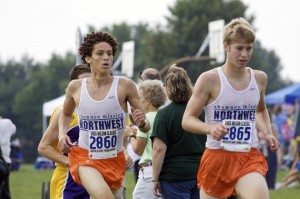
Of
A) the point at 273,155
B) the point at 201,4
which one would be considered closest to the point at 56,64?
the point at 201,4

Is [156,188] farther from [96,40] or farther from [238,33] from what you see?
[238,33]

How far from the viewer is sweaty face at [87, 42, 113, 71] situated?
9.26 metres

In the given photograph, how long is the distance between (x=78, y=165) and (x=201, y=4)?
6992cm

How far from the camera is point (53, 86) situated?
104 m

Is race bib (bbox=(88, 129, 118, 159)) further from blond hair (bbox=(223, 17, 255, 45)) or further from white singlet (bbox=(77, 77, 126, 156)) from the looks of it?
blond hair (bbox=(223, 17, 255, 45))

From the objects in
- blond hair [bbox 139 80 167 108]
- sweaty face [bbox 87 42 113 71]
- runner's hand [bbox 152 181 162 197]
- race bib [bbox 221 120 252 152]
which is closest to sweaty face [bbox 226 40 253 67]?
race bib [bbox 221 120 252 152]

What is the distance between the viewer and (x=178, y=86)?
9.59 meters

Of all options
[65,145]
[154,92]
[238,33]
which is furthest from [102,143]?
[238,33]

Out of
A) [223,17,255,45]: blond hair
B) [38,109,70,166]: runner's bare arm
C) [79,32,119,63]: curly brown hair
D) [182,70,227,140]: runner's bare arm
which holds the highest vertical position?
[223,17,255,45]: blond hair

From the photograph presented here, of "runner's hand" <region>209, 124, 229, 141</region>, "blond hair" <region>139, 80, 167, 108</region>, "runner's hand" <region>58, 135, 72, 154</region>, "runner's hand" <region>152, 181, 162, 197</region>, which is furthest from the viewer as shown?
"blond hair" <region>139, 80, 167, 108</region>

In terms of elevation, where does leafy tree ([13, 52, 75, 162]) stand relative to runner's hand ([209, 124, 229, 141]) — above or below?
below

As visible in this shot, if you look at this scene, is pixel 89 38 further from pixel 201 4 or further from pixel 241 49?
pixel 201 4

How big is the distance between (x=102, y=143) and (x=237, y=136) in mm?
1315

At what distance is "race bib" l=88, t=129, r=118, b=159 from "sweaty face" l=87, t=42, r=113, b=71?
64 cm
